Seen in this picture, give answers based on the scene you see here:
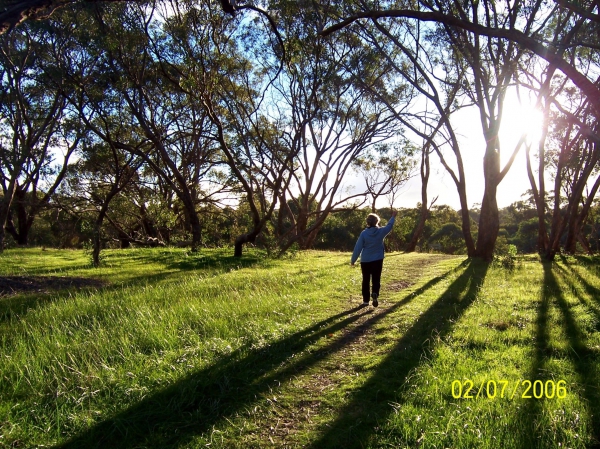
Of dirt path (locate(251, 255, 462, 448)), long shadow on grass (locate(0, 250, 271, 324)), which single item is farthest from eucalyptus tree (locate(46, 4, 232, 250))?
dirt path (locate(251, 255, 462, 448))

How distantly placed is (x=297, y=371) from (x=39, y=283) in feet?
25.1

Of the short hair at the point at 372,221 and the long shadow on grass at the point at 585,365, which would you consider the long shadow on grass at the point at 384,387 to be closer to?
the long shadow on grass at the point at 585,365

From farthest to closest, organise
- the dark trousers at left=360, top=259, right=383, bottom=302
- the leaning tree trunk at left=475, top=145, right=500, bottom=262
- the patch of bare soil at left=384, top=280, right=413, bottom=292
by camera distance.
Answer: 1. the leaning tree trunk at left=475, top=145, right=500, bottom=262
2. the patch of bare soil at left=384, top=280, right=413, bottom=292
3. the dark trousers at left=360, top=259, right=383, bottom=302

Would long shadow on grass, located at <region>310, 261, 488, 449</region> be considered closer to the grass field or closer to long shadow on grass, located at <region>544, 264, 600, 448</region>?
the grass field

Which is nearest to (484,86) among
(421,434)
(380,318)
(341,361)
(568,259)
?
(568,259)

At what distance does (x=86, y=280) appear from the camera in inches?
396

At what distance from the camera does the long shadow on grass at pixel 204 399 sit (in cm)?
298

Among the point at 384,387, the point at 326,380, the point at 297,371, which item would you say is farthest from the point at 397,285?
the point at 384,387

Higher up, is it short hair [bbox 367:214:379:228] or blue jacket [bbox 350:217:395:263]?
short hair [bbox 367:214:379:228]

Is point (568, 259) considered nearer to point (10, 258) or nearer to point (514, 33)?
point (514, 33)

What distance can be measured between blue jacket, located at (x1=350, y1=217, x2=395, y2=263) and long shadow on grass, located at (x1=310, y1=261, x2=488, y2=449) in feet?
4.18

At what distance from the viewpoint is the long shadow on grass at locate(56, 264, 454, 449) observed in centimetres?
298

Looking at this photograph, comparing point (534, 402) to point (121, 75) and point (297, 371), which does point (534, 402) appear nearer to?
point (297, 371)

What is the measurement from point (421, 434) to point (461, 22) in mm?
4912
